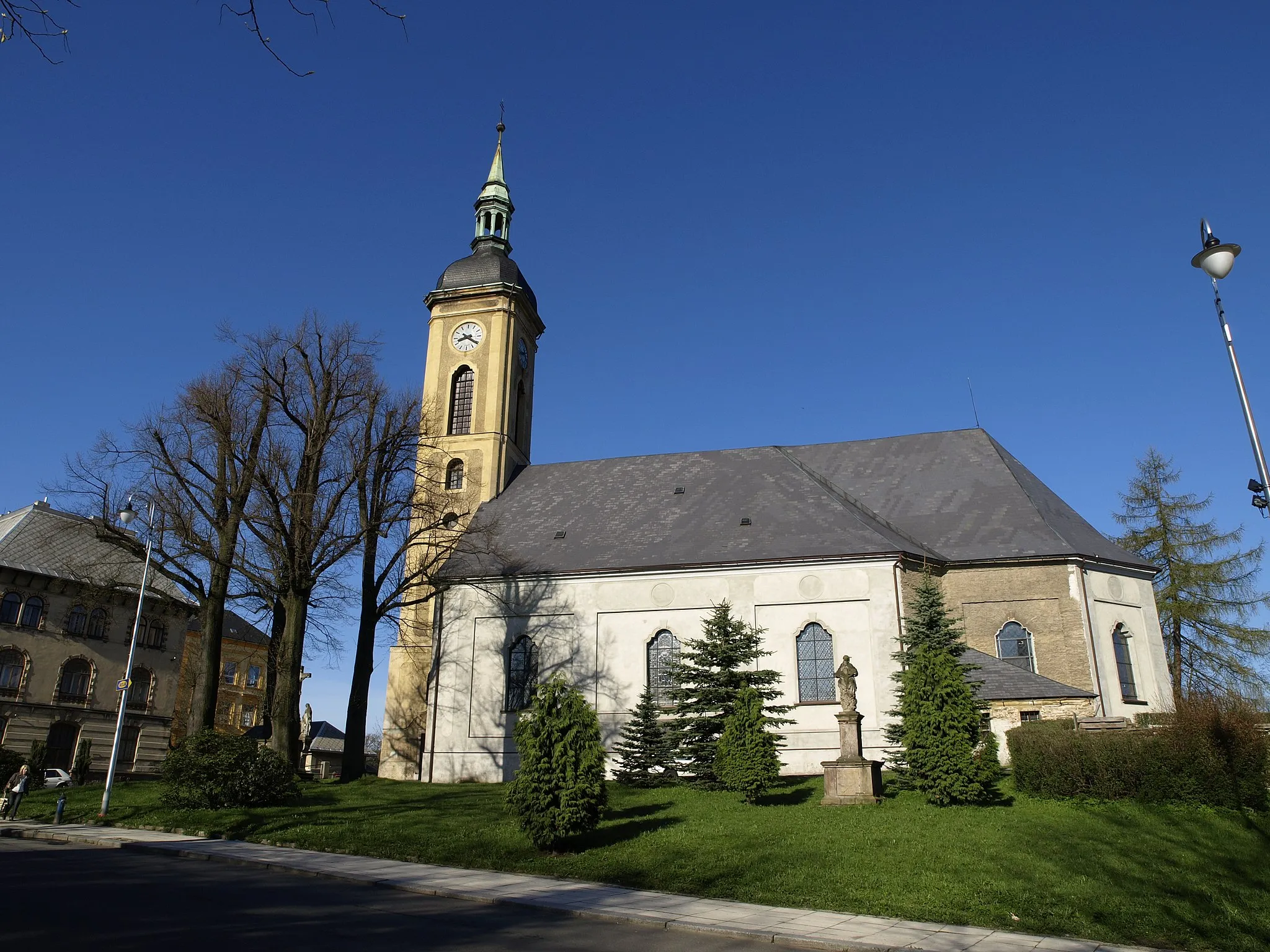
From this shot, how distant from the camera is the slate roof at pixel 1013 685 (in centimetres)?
2341

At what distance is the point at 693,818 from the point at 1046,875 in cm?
758

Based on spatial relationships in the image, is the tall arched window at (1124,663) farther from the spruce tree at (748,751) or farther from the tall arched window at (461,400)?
the tall arched window at (461,400)

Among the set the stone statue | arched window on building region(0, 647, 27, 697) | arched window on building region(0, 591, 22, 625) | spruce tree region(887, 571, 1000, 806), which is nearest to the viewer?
spruce tree region(887, 571, 1000, 806)

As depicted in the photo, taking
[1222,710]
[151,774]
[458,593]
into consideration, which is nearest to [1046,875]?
[1222,710]

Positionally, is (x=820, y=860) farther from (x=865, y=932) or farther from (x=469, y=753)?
(x=469, y=753)

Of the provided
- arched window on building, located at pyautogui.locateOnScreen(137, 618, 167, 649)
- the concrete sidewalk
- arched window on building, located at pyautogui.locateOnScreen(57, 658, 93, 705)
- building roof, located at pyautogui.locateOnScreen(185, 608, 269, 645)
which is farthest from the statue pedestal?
building roof, located at pyautogui.locateOnScreen(185, 608, 269, 645)

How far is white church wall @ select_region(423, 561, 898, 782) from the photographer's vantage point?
84.6ft

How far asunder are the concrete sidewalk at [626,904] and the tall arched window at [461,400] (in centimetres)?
2132

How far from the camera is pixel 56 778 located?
103 ft

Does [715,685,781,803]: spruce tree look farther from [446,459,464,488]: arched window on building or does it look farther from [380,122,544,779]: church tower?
[446,459,464,488]: arched window on building

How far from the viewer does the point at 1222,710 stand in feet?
57.8

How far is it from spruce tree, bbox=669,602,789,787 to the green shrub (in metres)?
9.75

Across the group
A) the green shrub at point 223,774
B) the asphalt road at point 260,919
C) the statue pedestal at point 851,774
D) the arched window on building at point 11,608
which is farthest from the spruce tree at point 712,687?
the arched window on building at point 11,608

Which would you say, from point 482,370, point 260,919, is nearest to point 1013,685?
point 260,919
